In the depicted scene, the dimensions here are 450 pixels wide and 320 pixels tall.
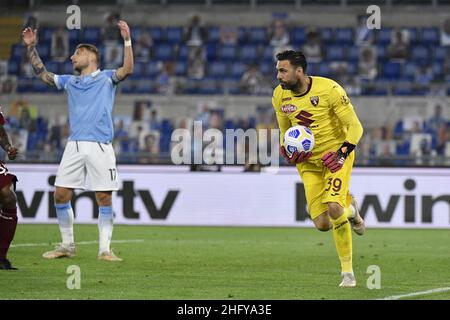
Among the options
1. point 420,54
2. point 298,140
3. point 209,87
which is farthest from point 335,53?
point 298,140

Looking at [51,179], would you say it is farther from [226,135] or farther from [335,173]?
[335,173]

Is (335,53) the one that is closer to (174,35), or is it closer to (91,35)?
(174,35)

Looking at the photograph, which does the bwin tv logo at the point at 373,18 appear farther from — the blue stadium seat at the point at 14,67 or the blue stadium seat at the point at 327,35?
the blue stadium seat at the point at 14,67

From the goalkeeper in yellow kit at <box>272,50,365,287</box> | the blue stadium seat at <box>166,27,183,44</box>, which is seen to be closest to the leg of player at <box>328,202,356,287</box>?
the goalkeeper in yellow kit at <box>272,50,365,287</box>

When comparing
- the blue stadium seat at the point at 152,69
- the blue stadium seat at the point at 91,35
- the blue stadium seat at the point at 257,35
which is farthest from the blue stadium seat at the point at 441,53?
the blue stadium seat at the point at 91,35

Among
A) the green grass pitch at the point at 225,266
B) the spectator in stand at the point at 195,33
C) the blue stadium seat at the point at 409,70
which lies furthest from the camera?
the spectator in stand at the point at 195,33

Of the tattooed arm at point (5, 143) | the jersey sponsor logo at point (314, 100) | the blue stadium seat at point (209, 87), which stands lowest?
the blue stadium seat at point (209, 87)

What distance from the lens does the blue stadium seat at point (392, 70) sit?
87.5 feet

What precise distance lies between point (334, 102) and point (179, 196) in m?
9.22

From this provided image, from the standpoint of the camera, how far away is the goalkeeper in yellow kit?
9.95m

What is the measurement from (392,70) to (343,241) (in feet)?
57.3

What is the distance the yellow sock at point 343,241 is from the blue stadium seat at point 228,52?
58.6ft

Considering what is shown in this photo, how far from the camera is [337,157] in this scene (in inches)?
392
